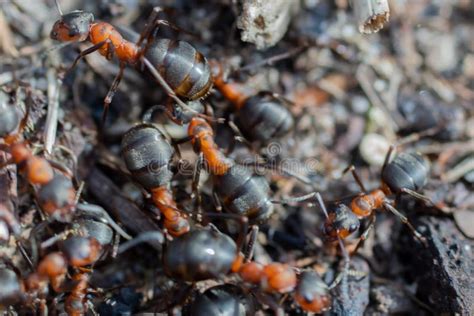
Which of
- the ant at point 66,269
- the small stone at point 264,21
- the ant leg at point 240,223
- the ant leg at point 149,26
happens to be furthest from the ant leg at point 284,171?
the ant at point 66,269

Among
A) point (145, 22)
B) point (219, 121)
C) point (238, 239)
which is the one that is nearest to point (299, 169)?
point (219, 121)

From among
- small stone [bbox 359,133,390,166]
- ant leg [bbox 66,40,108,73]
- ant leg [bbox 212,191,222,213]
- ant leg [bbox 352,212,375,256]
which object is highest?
ant leg [bbox 66,40,108,73]

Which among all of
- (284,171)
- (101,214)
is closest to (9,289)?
(101,214)

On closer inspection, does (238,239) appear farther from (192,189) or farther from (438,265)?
(438,265)

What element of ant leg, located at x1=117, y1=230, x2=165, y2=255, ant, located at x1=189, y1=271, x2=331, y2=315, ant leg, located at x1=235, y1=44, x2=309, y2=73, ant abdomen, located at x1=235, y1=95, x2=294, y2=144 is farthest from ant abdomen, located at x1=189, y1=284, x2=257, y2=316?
ant leg, located at x1=235, y1=44, x2=309, y2=73

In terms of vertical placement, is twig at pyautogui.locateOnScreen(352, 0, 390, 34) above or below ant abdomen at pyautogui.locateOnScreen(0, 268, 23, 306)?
above

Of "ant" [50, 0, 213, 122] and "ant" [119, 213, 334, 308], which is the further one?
"ant" [50, 0, 213, 122]

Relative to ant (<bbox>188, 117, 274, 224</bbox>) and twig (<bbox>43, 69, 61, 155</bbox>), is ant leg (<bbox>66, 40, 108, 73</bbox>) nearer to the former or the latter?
twig (<bbox>43, 69, 61, 155</bbox>)
